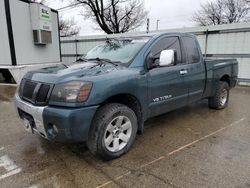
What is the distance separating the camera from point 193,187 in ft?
8.35

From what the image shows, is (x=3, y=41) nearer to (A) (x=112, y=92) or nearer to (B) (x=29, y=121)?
(B) (x=29, y=121)

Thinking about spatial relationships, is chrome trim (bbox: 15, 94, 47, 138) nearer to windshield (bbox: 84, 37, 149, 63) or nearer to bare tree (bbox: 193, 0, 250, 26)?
windshield (bbox: 84, 37, 149, 63)

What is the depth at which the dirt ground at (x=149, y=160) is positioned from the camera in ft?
8.80

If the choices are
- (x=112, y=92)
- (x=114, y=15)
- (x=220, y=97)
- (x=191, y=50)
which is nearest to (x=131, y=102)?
(x=112, y=92)

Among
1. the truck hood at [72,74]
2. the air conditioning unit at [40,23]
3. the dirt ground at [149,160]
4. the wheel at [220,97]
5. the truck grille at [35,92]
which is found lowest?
the dirt ground at [149,160]

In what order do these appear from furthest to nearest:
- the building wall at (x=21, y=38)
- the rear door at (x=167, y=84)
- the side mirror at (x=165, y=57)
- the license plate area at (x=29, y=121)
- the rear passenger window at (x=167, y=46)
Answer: the building wall at (x=21, y=38) < the rear passenger window at (x=167, y=46) < the rear door at (x=167, y=84) < the side mirror at (x=165, y=57) < the license plate area at (x=29, y=121)

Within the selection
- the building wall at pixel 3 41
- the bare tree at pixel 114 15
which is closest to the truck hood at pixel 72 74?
the building wall at pixel 3 41

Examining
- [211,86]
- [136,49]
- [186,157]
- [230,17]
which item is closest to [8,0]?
[136,49]

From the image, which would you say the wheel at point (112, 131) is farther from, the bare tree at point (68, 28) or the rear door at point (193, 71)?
the bare tree at point (68, 28)

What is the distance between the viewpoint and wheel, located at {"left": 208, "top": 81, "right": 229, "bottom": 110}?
5.44 meters

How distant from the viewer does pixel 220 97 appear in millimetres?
5570

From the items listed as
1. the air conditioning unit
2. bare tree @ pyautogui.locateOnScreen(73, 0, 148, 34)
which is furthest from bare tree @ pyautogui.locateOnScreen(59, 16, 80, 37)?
the air conditioning unit

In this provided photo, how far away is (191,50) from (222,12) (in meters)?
33.6

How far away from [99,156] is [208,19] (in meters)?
37.1
